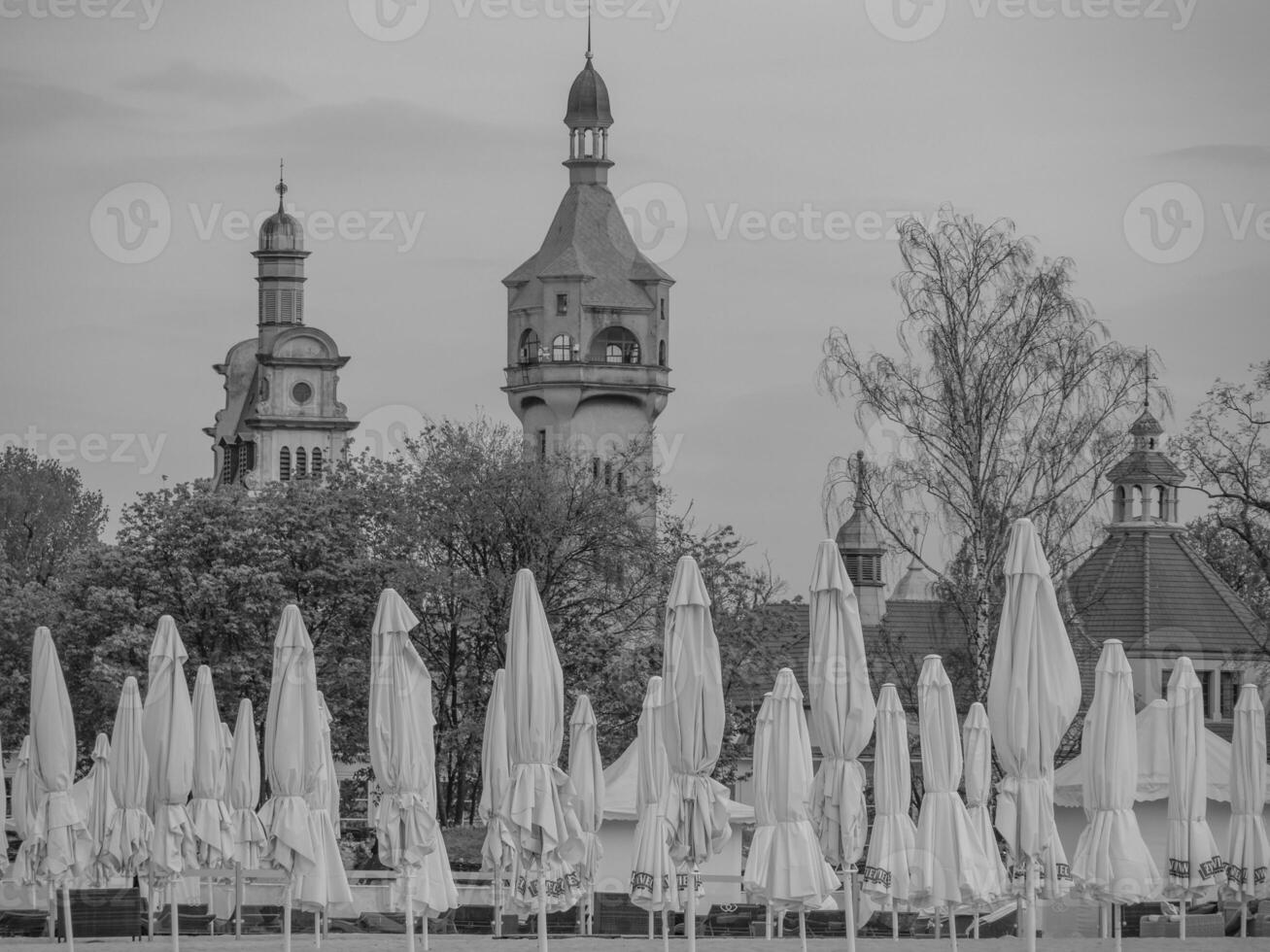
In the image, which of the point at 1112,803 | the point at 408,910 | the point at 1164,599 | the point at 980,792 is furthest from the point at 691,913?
the point at 1164,599

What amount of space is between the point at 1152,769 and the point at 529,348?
71828mm

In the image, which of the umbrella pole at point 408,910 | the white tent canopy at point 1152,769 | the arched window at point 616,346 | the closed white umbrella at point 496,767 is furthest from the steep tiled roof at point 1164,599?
the umbrella pole at point 408,910

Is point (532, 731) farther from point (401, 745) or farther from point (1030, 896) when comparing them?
point (1030, 896)

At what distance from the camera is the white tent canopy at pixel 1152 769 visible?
39750 millimetres

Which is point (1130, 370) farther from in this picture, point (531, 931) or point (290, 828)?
point (290, 828)

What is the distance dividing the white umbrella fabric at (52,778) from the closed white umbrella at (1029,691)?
33.9 ft

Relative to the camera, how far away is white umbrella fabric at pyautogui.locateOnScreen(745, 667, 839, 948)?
89.9ft

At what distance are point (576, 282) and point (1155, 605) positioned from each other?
33.3 meters

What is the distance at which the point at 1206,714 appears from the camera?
86.2 m

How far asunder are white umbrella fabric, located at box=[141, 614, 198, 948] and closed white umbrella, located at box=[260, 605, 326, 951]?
186 centimetres

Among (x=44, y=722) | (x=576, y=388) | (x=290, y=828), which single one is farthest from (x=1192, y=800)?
(x=576, y=388)

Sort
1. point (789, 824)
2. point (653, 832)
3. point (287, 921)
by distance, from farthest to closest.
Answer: point (653, 832)
point (789, 824)
point (287, 921)

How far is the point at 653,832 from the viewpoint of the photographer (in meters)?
30.0

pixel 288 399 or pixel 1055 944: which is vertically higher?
pixel 288 399
